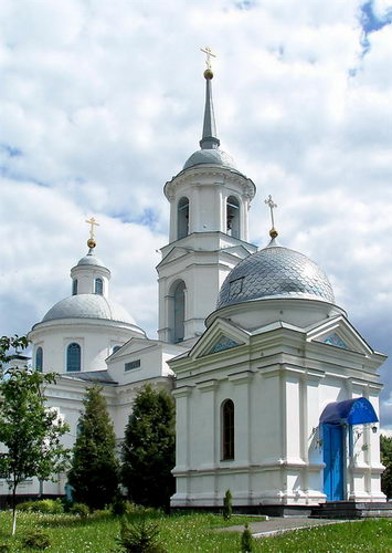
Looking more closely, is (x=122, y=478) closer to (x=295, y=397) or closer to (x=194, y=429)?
(x=194, y=429)

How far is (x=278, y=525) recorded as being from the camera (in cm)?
1756

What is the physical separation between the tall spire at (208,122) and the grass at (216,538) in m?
24.3

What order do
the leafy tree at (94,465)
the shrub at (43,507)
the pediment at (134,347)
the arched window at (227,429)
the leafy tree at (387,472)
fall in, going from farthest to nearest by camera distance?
the leafy tree at (387,472), the pediment at (134,347), the shrub at (43,507), the leafy tree at (94,465), the arched window at (227,429)

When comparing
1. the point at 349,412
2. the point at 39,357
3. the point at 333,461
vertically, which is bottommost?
the point at 333,461

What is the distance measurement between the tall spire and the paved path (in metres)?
25.2

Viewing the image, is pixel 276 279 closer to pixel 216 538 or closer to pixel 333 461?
pixel 333 461

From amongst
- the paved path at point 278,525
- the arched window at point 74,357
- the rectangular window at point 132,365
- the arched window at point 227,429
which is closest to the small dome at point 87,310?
the arched window at point 74,357

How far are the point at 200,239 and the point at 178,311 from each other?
401cm

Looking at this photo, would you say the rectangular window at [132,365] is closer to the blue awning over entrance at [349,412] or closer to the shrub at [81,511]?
the shrub at [81,511]

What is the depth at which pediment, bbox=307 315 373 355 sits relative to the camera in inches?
883

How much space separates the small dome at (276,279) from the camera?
936 inches

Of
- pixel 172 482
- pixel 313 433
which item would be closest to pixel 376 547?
pixel 313 433

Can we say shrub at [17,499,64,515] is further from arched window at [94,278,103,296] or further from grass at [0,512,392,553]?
arched window at [94,278,103,296]

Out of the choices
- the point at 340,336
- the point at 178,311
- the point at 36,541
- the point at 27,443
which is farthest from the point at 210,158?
the point at 36,541
